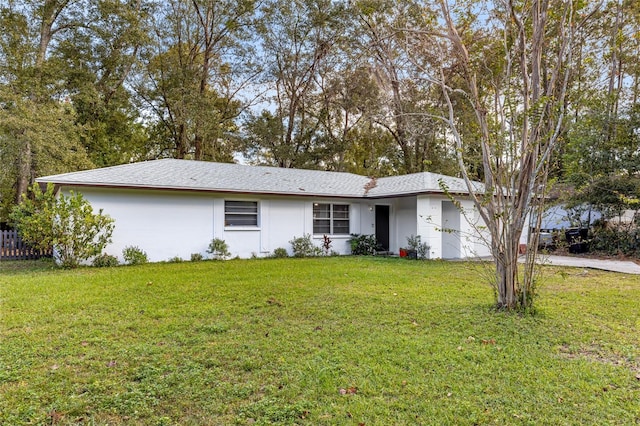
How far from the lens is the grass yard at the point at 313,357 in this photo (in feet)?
9.39

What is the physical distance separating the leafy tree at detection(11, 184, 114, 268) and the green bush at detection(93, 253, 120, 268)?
0.36 m

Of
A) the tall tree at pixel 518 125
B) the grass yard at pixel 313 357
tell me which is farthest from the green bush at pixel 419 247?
the tall tree at pixel 518 125

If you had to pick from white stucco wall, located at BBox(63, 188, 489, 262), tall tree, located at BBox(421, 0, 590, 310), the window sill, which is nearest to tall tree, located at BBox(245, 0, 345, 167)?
white stucco wall, located at BBox(63, 188, 489, 262)

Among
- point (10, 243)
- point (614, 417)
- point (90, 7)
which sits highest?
point (90, 7)

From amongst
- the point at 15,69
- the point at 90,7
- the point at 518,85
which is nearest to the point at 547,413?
the point at 518,85

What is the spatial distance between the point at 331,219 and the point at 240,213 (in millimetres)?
3618

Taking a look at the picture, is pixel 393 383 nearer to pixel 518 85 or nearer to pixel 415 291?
pixel 415 291

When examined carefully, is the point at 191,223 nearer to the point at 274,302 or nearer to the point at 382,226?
the point at 274,302

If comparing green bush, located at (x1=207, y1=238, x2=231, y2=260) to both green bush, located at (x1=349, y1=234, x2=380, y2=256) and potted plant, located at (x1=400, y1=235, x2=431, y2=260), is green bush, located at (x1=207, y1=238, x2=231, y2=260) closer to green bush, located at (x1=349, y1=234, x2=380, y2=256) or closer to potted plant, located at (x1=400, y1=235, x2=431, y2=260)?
green bush, located at (x1=349, y1=234, x2=380, y2=256)

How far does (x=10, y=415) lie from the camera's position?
278 cm

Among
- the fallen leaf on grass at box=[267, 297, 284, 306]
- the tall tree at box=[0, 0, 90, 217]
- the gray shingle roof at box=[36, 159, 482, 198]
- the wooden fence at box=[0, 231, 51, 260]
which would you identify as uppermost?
the tall tree at box=[0, 0, 90, 217]

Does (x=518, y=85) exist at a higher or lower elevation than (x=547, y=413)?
higher

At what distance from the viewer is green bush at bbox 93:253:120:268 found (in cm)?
1048

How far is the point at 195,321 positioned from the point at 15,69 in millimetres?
16896
